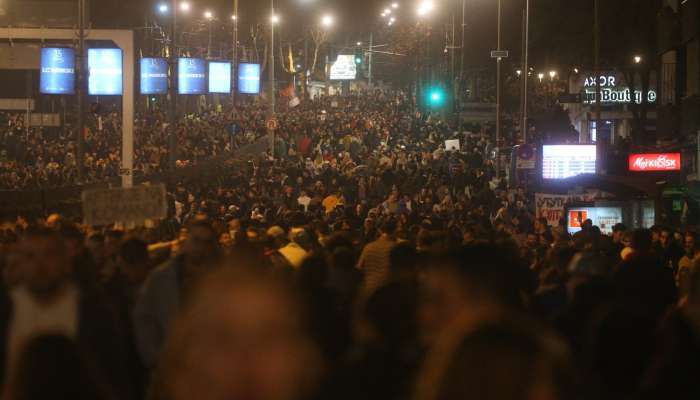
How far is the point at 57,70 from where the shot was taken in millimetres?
34562

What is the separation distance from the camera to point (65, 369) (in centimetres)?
320

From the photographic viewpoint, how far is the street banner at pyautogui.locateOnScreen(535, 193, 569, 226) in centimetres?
2591

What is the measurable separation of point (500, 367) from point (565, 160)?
30.5 meters

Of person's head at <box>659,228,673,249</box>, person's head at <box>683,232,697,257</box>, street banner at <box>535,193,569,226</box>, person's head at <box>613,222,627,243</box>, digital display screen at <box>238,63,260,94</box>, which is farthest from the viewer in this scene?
digital display screen at <box>238,63,260,94</box>

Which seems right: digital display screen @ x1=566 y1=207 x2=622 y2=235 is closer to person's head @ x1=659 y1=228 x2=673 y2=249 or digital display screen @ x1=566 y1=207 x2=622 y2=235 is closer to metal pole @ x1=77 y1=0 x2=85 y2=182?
person's head @ x1=659 y1=228 x2=673 y2=249

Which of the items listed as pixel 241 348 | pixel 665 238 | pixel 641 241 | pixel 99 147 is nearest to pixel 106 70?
pixel 99 147

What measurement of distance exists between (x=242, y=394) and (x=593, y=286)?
4.80 meters

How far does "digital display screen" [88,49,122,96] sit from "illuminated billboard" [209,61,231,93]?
8245 mm

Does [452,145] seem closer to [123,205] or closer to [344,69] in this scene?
[123,205]

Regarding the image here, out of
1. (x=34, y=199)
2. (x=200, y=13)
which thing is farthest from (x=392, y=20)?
(x=34, y=199)

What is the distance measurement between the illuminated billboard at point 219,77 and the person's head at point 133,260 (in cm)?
3596

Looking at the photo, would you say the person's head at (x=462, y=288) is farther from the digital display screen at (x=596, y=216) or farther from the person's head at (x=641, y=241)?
the digital display screen at (x=596, y=216)

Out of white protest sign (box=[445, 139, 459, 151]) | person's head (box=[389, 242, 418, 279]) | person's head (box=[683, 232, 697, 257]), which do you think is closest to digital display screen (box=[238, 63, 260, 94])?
white protest sign (box=[445, 139, 459, 151])

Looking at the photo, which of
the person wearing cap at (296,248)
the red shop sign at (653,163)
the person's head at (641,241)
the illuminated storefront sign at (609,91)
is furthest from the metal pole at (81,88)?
the illuminated storefront sign at (609,91)
